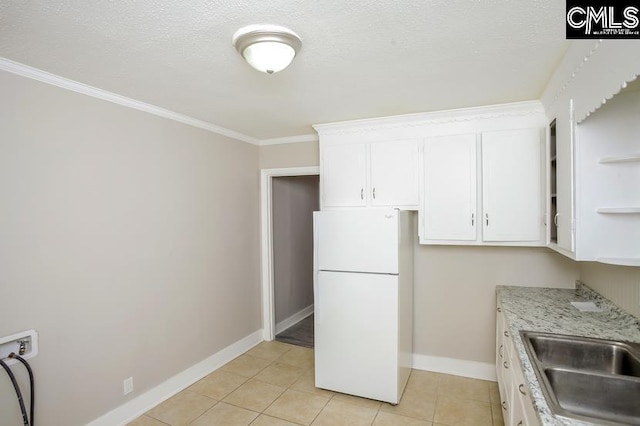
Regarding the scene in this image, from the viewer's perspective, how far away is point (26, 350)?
2.01 metres

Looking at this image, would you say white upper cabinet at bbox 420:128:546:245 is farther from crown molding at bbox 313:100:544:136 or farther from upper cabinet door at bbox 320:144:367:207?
upper cabinet door at bbox 320:144:367:207

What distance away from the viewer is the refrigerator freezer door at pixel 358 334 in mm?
2730

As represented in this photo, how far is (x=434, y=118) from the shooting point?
3.03 m

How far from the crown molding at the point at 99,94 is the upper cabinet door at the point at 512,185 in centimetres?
256

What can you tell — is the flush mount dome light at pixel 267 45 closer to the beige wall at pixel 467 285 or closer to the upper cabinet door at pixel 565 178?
the upper cabinet door at pixel 565 178

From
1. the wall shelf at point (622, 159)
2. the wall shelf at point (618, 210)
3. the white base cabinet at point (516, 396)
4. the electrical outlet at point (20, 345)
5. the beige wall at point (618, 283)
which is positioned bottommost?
the white base cabinet at point (516, 396)

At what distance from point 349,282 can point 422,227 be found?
0.85 m

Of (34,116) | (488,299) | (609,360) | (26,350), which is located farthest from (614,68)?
(26,350)

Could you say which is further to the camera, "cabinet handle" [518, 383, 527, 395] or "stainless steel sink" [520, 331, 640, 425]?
"cabinet handle" [518, 383, 527, 395]

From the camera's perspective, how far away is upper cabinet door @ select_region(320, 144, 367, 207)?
3295mm

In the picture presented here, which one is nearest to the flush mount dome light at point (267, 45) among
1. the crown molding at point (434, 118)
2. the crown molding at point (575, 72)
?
the crown molding at point (575, 72)

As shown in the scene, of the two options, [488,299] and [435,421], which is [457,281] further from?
[435,421]

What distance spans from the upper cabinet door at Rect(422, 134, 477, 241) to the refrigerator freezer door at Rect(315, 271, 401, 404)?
703mm
